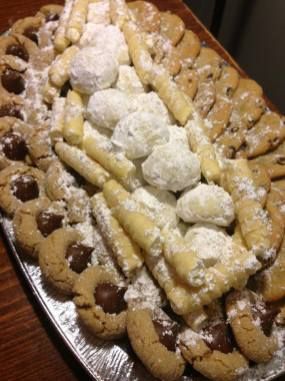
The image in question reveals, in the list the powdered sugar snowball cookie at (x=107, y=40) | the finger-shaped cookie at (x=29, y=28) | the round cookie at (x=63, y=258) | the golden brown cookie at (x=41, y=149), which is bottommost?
the round cookie at (x=63, y=258)

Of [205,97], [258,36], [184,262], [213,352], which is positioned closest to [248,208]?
[184,262]

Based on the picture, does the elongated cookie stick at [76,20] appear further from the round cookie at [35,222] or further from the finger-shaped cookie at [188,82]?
the round cookie at [35,222]

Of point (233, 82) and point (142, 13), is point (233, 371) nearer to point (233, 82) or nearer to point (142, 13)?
point (233, 82)

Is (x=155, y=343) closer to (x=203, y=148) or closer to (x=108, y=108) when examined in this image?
(x=203, y=148)

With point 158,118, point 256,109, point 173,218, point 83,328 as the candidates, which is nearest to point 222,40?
point 256,109

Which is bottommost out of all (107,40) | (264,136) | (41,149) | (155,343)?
(155,343)

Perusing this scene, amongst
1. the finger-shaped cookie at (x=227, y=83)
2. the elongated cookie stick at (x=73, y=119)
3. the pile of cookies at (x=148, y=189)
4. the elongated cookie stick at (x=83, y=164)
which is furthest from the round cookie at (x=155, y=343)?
the finger-shaped cookie at (x=227, y=83)
